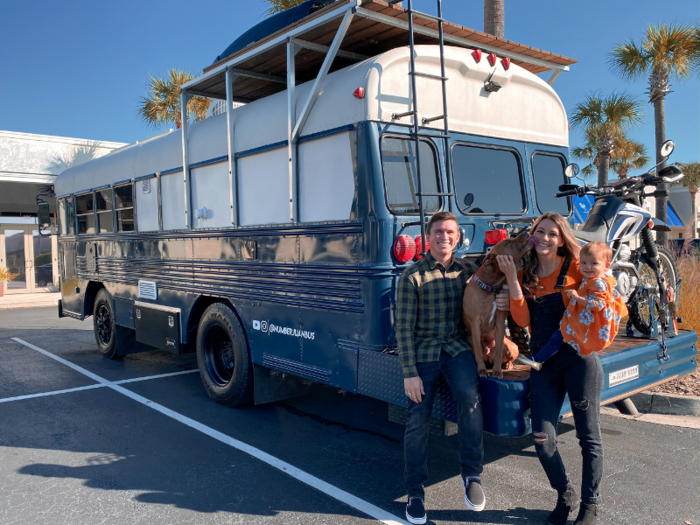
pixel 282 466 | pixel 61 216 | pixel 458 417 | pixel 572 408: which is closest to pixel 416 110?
pixel 458 417

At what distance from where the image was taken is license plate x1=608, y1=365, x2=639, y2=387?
3.87m

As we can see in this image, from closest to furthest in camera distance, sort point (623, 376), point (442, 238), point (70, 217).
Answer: point (442, 238), point (623, 376), point (70, 217)

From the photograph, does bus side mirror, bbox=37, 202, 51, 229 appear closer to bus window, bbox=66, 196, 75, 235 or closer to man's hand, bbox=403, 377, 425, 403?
bus window, bbox=66, 196, 75, 235

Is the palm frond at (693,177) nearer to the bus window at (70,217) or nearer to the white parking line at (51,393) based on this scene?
the bus window at (70,217)

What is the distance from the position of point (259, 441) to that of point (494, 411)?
2409 millimetres

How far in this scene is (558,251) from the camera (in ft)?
11.2

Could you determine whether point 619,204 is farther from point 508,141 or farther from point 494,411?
point 494,411

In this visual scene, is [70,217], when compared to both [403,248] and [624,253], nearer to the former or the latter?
[403,248]

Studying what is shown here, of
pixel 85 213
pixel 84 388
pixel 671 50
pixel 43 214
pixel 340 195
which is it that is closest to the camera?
pixel 340 195

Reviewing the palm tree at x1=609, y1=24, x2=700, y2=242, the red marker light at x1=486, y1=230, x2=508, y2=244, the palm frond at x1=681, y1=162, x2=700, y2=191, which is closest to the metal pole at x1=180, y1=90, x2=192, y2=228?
the red marker light at x1=486, y1=230, x2=508, y2=244

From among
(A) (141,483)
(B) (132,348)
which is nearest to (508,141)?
(A) (141,483)

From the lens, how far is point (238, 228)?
543cm

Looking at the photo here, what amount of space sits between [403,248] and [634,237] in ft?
7.09

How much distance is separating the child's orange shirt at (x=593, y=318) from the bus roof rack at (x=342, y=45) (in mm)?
2397
